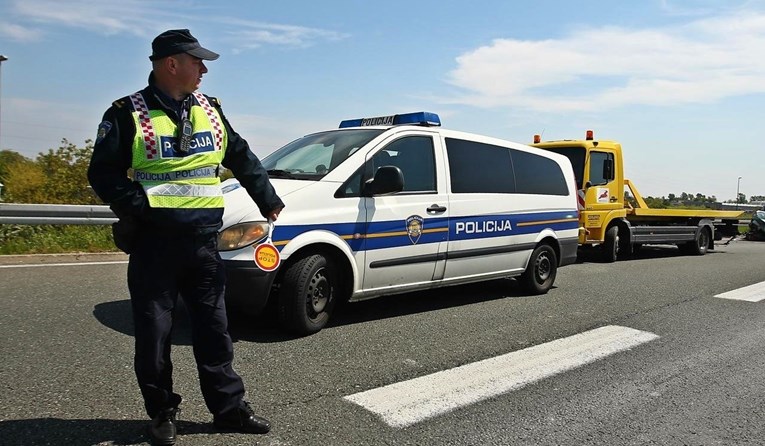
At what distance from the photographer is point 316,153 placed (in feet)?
18.4

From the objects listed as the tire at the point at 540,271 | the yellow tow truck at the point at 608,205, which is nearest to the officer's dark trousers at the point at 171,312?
the tire at the point at 540,271

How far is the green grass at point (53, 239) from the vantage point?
876 cm

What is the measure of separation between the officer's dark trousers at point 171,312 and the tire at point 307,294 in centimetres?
162

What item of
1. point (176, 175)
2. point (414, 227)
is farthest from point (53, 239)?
point (176, 175)

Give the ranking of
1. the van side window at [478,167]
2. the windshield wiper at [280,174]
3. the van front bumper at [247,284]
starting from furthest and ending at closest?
the van side window at [478,167]
the windshield wiper at [280,174]
the van front bumper at [247,284]

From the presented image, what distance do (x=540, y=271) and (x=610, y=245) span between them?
503cm

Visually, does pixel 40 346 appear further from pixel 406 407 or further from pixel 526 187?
pixel 526 187

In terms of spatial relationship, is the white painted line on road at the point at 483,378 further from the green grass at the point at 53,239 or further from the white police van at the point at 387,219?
the green grass at the point at 53,239

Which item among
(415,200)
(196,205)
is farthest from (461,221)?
(196,205)

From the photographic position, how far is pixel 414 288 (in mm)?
5746

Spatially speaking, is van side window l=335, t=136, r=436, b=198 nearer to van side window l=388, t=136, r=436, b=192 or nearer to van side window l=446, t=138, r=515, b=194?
van side window l=388, t=136, r=436, b=192

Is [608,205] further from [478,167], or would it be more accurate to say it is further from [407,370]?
[407,370]

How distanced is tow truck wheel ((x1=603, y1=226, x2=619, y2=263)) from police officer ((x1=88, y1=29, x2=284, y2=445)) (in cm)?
988

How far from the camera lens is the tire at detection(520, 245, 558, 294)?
716 centimetres
